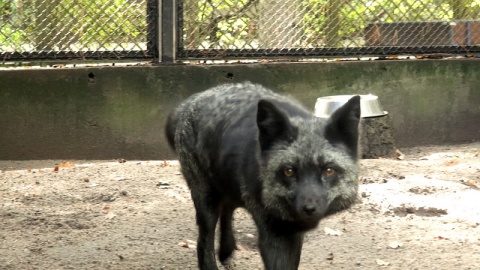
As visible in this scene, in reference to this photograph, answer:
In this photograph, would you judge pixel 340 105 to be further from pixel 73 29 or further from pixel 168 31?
pixel 73 29

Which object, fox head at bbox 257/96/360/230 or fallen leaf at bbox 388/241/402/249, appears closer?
fox head at bbox 257/96/360/230

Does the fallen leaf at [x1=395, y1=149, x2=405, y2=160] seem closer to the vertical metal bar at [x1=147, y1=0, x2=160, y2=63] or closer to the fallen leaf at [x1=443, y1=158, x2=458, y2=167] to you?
the fallen leaf at [x1=443, y1=158, x2=458, y2=167]

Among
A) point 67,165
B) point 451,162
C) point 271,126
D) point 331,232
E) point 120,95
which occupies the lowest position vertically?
point 67,165

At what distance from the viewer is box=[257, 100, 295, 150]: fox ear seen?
4242mm

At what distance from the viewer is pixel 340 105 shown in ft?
25.7

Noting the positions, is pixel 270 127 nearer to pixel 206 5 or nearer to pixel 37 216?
pixel 37 216

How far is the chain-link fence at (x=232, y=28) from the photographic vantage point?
882 cm

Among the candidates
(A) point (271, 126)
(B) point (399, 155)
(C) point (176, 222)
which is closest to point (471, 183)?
(B) point (399, 155)

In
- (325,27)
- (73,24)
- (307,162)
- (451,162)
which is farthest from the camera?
(325,27)

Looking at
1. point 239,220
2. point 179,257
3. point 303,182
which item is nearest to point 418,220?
point 239,220

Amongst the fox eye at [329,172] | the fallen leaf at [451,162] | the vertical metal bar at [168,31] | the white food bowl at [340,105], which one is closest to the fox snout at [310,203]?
the fox eye at [329,172]

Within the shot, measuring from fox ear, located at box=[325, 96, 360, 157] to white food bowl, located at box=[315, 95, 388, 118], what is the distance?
137 inches

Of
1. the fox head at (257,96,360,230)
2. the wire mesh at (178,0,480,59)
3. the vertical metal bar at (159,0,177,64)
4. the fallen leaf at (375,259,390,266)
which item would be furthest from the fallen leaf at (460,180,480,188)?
the vertical metal bar at (159,0,177,64)

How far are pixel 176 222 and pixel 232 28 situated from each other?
3524 millimetres
